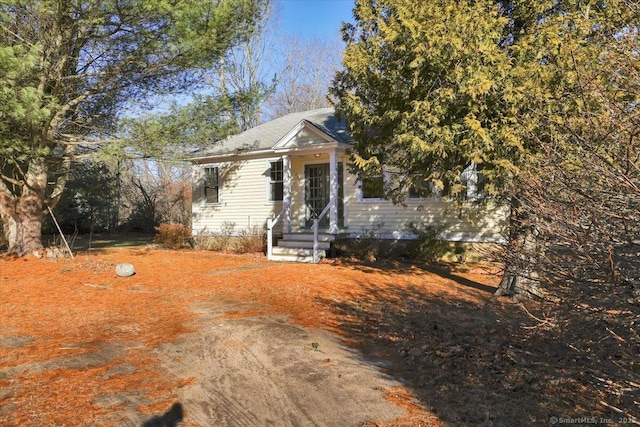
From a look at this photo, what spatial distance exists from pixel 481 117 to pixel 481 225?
18.9ft

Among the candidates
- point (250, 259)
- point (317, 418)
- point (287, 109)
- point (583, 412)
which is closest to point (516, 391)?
point (583, 412)

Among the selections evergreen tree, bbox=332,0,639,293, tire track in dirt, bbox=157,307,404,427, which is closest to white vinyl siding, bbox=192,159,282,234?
evergreen tree, bbox=332,0,639,293

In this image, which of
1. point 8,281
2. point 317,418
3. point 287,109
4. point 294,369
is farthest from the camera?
point 287,109

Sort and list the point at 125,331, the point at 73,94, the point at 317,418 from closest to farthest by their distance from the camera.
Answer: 1. the point at 317,418
2. the point at 125,331
3. the point at 73,94

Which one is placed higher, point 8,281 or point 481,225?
point 481,225

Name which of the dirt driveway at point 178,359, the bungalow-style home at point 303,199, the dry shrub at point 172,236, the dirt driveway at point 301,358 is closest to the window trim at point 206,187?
the bungalow-style home at point 303,199

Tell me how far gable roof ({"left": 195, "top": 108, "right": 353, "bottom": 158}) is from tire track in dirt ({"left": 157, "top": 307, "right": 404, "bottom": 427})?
925 cm

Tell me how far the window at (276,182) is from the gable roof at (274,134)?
30.3 inches

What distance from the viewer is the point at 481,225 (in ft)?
40.8

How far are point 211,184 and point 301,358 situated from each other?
14.1 meters

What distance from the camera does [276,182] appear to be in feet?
53.9

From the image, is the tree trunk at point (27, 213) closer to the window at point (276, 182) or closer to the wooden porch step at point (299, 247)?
the wooden porch step at point (299, 247)

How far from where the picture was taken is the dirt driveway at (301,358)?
3.63 m

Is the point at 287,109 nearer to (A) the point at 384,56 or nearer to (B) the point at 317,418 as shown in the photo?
(A) the point at 384,56
